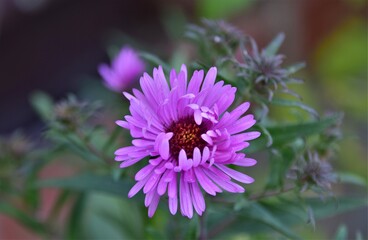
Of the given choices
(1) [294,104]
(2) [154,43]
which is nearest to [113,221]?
(1) [294,104]

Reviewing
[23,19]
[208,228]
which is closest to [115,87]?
[208,228]

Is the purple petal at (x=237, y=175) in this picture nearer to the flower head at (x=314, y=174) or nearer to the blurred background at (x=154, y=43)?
the flower head at (x=314, y=174)

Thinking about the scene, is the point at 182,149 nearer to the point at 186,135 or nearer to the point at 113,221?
the point at 186,135

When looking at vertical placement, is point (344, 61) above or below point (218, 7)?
above

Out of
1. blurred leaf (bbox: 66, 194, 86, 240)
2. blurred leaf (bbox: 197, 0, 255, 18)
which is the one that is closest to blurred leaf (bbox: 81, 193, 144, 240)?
blurred leaf (bbox: 66, 194, 86, 240)

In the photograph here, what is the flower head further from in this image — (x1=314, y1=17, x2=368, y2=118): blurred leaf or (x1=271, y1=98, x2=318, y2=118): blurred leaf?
(x1=314, y1=17, x2=368, y2=118): blurred leaf

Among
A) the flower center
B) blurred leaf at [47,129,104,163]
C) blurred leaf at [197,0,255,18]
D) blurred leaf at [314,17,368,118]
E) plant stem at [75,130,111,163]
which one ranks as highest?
blurred leaf at [314,17,368,118]

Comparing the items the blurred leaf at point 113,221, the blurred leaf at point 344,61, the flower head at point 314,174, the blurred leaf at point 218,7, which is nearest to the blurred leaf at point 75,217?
the blurred leaf at point 113,221
